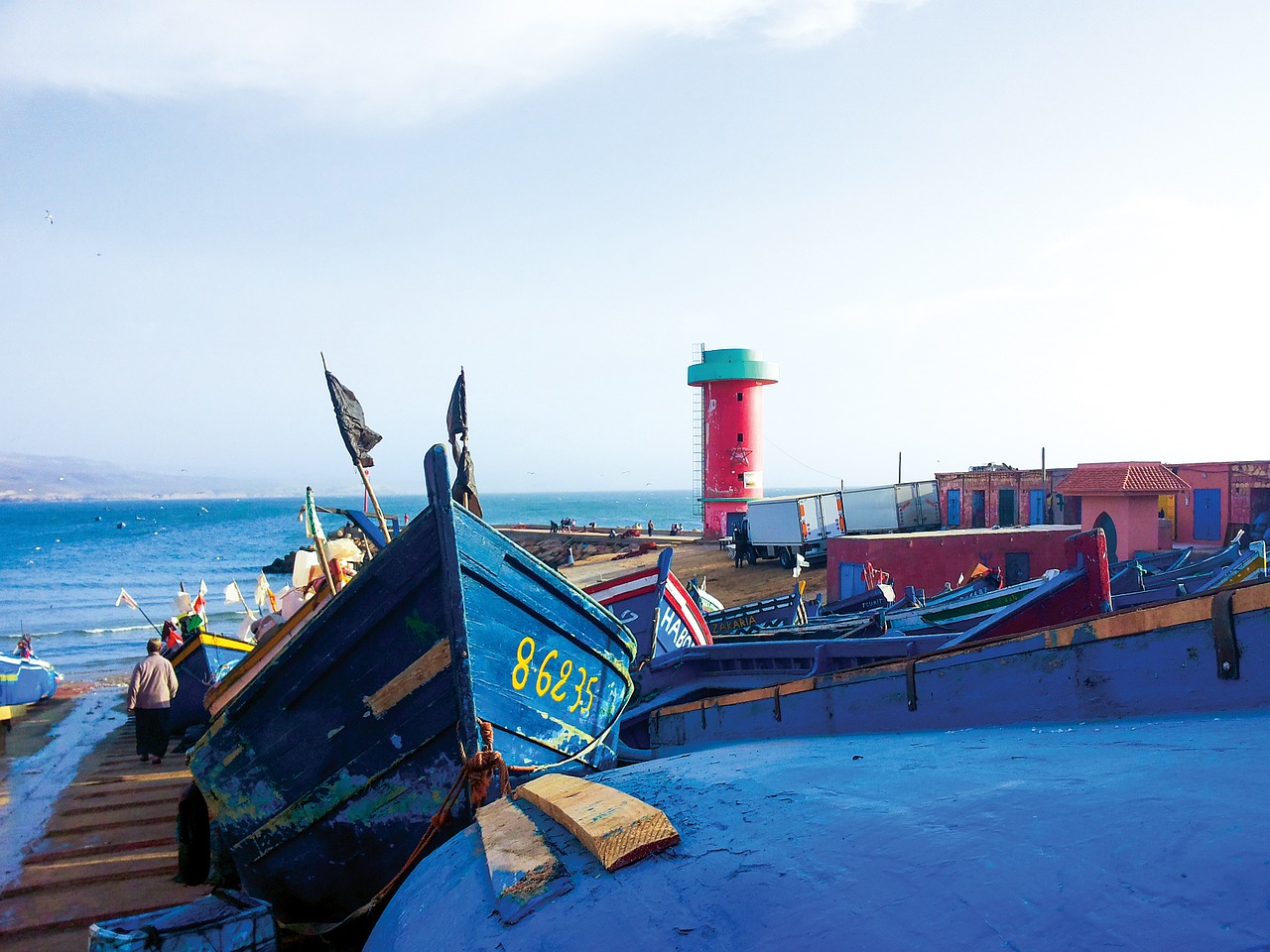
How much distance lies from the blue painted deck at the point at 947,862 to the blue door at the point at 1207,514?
68.7 feet

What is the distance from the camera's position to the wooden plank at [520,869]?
8.93 feet

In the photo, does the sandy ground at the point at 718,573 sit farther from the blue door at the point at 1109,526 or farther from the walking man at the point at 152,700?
the walking man at the point at 152,700

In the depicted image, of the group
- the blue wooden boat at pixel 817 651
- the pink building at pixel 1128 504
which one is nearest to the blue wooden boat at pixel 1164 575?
the blue wooden boat at pixel 817 651

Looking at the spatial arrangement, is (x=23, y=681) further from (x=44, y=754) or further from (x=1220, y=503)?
(x=1220, y=503)

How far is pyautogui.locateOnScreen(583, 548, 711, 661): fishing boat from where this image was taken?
1100cm

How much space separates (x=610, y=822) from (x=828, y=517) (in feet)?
89.4

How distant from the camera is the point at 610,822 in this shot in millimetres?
2967

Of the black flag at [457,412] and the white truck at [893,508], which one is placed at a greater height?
the black flag at [457,412]

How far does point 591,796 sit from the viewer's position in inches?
136

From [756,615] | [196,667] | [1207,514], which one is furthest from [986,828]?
[1207,514]

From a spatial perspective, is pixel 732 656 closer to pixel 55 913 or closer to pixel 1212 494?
pixel 55 913

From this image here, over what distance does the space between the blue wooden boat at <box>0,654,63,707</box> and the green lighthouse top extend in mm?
28518

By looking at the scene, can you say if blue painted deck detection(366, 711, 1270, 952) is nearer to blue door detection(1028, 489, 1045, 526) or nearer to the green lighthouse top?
blue door detection(1028, 489, 1045, 526)

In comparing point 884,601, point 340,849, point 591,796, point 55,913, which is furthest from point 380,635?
point 884,601
